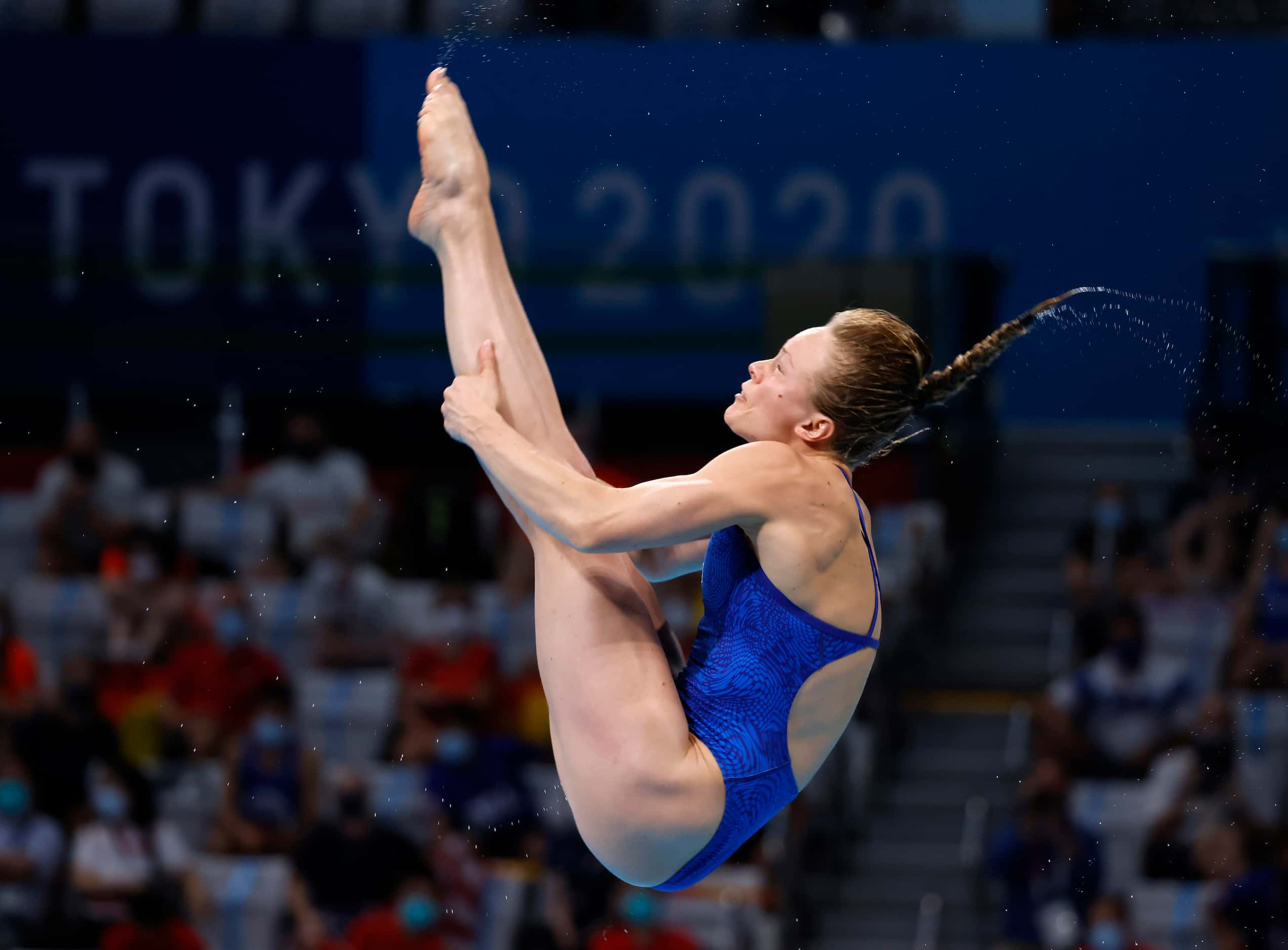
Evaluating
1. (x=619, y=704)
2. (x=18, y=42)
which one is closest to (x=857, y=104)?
(x=18, y=42)

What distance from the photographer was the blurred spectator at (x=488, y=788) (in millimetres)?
7734

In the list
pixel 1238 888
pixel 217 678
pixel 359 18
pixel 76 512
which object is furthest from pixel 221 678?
pixel 1238 888

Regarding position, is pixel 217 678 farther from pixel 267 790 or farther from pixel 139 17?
pixel 139 17

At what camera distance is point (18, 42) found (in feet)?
33.8

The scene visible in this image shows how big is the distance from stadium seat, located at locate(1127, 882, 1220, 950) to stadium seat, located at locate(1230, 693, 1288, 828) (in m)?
0.66

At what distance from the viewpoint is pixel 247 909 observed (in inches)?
302

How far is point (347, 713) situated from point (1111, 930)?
3.84 metres

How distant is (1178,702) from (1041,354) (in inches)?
90.6

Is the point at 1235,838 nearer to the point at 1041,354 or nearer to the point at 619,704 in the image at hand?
the point at 1041,354

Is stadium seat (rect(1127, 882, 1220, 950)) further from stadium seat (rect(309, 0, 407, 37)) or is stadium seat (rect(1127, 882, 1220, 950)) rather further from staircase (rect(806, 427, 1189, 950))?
stadium seat (rect(309, 0, 407, 37))

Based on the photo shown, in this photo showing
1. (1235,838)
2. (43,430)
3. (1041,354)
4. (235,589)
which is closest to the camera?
(1041,354)

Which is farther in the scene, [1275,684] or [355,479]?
[355,479]

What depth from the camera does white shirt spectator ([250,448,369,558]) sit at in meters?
9.34

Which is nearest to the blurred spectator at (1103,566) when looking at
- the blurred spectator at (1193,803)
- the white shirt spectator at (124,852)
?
the blurred spectator at (1193,803)
